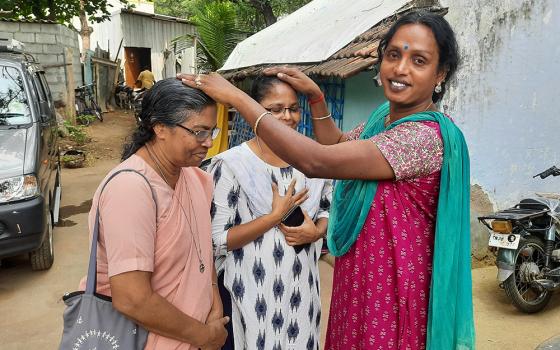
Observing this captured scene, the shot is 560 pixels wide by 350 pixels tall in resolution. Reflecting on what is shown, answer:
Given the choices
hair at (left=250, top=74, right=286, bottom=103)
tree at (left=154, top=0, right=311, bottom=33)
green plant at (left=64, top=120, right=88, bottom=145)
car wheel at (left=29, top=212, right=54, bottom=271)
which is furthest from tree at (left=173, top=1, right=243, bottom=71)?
hair at (left=250, top=74, right=286, bottom=103)

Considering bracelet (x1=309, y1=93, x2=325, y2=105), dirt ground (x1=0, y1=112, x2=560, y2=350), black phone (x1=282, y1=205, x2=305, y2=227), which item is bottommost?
dirt ground (x1=0, y1=112, x2=560, y2=350)

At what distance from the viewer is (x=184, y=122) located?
143 centimetres

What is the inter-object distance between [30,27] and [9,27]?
20.0 inches

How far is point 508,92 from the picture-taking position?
15.1ft

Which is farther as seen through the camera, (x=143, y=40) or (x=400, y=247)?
(x=143, y=40)

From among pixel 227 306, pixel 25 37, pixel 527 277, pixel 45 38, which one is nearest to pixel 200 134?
pixel 227 306

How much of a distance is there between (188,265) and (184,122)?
44cm

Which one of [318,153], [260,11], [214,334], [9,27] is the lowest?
[214,334]

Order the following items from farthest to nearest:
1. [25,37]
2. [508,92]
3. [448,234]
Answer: [25,37] < [508,92] < [448,234]

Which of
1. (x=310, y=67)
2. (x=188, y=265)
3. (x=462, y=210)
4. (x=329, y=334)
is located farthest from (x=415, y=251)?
(x=310, y=67)

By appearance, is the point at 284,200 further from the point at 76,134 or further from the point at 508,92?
the point at 76,134

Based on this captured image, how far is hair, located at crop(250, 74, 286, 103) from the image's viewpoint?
72.5 inches

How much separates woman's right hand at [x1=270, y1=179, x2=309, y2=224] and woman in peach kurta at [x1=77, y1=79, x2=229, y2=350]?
293 mm

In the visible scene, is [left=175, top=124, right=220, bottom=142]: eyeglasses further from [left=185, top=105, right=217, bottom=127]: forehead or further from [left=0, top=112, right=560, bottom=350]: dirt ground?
[left=0, top=112, right=560, bottom=350]: dirt ground
